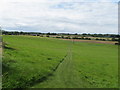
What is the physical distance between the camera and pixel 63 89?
473 inches

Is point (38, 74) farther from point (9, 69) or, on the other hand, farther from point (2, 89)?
point (2, 89)

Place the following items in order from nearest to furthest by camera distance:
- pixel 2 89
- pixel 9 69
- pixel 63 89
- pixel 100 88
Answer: pixel 2 89
pixel 63 89
pixel 100 88
pixel 9 69

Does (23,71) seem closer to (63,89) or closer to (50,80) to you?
(50,80)

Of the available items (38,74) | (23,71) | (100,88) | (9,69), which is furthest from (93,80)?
(9,69)

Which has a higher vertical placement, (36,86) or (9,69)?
(9,69)

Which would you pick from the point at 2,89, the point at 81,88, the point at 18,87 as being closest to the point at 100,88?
the point at 81,88

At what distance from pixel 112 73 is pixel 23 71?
9.32m

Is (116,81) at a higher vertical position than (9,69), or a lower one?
lower

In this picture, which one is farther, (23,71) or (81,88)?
(23,71)

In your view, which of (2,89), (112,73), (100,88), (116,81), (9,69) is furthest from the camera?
(112,73)

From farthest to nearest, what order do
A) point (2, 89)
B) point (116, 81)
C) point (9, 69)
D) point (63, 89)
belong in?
point (116, 81), point (9, 69), point (63, 89), point (2, 89)

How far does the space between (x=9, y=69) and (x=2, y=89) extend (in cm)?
319

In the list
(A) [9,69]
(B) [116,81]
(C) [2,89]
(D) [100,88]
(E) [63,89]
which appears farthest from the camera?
(B) [116,81]

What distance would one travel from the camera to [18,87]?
453 inches
